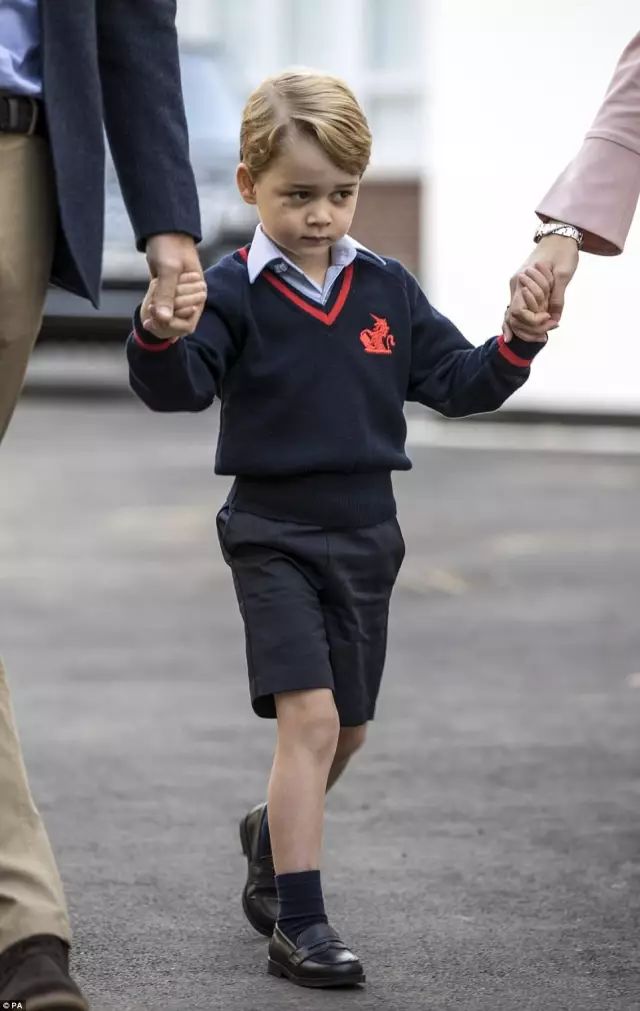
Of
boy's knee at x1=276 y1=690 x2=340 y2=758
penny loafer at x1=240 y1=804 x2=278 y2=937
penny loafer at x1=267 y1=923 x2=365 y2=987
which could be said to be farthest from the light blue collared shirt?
penny loafer at x1=267 y1=923 x2=365 y2=987

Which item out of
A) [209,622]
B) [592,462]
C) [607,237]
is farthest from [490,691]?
[592,462]

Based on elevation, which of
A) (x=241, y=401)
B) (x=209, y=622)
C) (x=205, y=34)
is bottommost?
(x=205, y=34)

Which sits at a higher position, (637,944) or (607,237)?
(607,237)

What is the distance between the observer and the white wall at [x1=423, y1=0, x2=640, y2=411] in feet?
45.1

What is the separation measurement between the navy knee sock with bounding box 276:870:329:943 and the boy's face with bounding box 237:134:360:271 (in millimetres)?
1054

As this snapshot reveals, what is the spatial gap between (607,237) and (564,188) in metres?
0.13

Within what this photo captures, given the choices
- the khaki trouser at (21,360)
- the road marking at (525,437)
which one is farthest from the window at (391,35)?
the khaki trouser at (21,360)

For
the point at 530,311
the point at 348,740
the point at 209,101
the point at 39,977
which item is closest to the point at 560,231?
the point at 530,311

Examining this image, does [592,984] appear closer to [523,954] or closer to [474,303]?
[523,954]

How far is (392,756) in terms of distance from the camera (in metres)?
5.28

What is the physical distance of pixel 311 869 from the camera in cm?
356

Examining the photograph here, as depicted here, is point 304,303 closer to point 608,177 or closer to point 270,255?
point 270,255

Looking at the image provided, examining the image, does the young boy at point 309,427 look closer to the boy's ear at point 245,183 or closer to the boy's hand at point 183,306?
the boy's ear at point 245,183

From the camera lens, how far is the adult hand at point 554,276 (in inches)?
143
